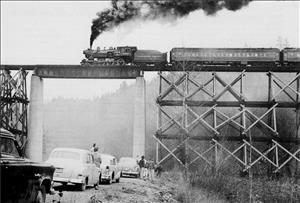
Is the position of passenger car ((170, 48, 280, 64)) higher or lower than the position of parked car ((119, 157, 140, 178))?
higher

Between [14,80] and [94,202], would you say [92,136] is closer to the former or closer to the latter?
[14,80]

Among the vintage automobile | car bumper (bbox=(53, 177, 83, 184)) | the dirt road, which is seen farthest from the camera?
car bumper (bbox=(53, 177, 83, 184))

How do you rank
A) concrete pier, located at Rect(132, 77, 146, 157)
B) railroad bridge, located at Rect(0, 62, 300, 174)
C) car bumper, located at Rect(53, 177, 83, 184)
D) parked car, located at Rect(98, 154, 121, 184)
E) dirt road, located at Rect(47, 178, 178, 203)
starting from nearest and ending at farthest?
dirt road, located at Rect(47, 178, 178, 203), car bumper, located at Rect(53, 177, 83, 184), parked car, located at Rect(98, 154, 121, 184), railroad bridge, located at Rect(0, 62, 300, 174), concrete pier, located at Rect(132, 77, 146, 157)

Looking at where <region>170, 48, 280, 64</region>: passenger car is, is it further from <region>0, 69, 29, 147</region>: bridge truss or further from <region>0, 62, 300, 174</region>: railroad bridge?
<region>0, 69, 29, 147</region>: bridge truss

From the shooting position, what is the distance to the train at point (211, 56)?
28.0 meters

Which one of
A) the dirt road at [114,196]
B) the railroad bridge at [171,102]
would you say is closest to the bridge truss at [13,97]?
the railroad bridge at [171,102]

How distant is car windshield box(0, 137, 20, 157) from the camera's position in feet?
27.5

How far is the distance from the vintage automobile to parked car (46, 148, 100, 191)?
13.7 ft

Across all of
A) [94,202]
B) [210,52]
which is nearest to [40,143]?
[210,52]

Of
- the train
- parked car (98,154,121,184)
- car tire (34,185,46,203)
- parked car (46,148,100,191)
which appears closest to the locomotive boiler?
the train

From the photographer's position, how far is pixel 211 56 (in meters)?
27.9

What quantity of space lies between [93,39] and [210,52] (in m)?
7.67

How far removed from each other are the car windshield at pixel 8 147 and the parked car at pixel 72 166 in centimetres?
479

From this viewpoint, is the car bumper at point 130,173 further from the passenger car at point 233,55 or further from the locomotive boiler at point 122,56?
the passenger car at point 233,55
